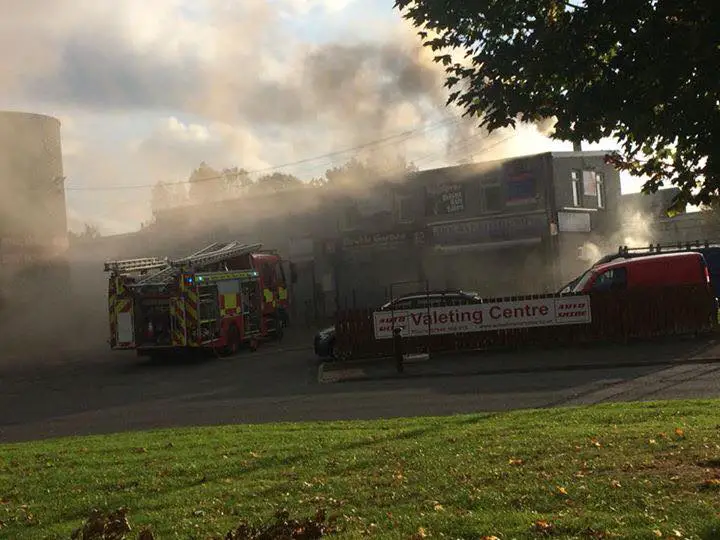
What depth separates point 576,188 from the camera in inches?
1302

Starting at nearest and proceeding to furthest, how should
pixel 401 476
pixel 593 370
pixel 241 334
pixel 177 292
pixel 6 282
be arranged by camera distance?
1. pixel 401 476
2. pixel 593 370
3. pixel 177 292
4. pixel 241 334
5. pixel 6 282

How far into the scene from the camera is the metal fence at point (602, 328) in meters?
18.4

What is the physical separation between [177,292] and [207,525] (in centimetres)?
1525

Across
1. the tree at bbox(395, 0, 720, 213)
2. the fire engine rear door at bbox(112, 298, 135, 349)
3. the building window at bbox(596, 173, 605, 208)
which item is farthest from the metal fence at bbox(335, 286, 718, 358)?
the building window at bbox(596, 173, 605, 208)

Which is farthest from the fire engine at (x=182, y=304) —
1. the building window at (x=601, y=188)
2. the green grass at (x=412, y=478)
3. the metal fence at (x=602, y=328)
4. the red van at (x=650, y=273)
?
the building window at (x=601, y=188)

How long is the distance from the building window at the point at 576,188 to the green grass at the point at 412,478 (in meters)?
24.3

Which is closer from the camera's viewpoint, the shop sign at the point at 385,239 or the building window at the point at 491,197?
the building window at the point at 491,197

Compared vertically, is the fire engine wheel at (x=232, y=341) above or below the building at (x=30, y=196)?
below

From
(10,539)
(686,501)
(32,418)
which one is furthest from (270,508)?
(32,418)

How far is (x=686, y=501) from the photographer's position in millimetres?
5156

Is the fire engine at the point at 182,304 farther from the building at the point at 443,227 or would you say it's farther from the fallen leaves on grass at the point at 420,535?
the fallen leaves on grass at the point at 420,535

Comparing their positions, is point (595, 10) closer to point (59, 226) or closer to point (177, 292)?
point (177, 292)

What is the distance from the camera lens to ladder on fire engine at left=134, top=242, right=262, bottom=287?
816 inches

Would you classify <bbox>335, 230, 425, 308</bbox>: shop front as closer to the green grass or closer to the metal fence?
the metal fence
